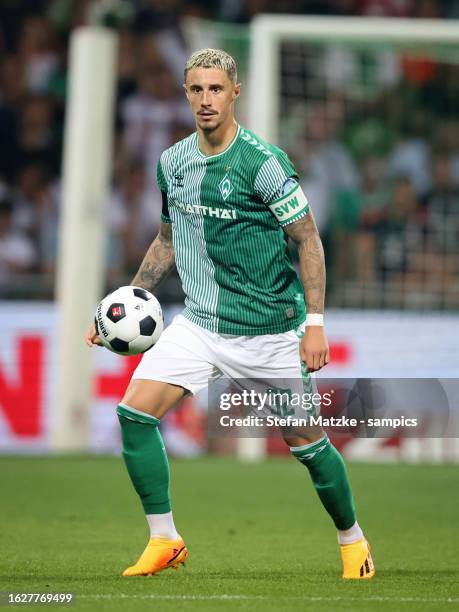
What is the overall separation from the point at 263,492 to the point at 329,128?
5900mm

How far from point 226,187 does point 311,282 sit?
1.86ft

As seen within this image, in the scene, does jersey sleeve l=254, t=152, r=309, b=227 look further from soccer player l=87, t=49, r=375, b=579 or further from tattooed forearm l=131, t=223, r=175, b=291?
tattooed forearm l=131, t=223, r=175, b=291

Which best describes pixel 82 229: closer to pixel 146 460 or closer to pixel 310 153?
pixel 310 153

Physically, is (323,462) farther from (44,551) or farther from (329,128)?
(329,128)

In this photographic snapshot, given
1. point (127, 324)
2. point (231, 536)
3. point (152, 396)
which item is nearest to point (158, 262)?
point (127, 324)

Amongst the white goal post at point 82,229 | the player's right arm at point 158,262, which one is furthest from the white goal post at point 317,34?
the player's right arm at point 158,262

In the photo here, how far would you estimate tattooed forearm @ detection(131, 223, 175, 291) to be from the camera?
21.7ft

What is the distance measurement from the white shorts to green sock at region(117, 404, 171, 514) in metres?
0.22

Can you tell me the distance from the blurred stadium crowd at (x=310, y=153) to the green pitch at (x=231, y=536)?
2.70 m

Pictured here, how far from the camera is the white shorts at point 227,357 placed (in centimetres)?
624

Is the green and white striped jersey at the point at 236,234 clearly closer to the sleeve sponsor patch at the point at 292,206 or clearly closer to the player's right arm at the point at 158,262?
the sleeve sponsor patch at the point at 292,206

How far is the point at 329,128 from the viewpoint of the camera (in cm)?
1527

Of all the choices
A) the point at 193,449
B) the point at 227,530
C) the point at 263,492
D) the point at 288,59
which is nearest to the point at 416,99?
the point at 288,59

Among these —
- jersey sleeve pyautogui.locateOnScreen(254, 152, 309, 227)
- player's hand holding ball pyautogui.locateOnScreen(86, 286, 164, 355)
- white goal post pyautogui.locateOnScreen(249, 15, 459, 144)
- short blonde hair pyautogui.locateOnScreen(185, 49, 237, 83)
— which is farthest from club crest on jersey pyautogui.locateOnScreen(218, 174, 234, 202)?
white goal post pyautogui.locateOnScreen(249, 15, 459, 144)
